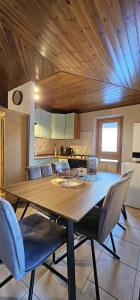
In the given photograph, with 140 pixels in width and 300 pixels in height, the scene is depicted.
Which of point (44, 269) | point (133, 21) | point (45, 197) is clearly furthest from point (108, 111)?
point (44, 269)

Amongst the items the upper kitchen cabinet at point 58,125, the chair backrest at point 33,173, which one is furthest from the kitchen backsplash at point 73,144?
the chair backrest at point 33,173

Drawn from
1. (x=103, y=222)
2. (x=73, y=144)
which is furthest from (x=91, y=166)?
(x=73, y=144)

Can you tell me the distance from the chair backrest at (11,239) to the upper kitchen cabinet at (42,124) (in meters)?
3.27

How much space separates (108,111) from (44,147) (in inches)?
82.0

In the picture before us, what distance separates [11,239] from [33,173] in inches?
50.8

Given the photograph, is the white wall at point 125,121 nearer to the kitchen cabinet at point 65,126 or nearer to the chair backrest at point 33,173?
the kitchen cabinet at point 65,126

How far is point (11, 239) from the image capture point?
858 mm

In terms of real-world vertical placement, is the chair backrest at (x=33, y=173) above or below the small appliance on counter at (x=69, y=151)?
below

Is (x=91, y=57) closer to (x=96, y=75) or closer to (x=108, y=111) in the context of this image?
(x=96, y=75)

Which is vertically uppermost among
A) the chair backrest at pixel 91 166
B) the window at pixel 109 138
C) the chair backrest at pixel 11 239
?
the window at pixel 109 138

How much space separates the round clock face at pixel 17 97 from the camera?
3.04 metres

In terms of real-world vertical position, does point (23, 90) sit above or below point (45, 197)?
above

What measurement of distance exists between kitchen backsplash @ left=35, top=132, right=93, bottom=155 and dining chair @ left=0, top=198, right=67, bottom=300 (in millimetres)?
3090

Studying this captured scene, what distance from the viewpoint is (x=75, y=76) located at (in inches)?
98.9
